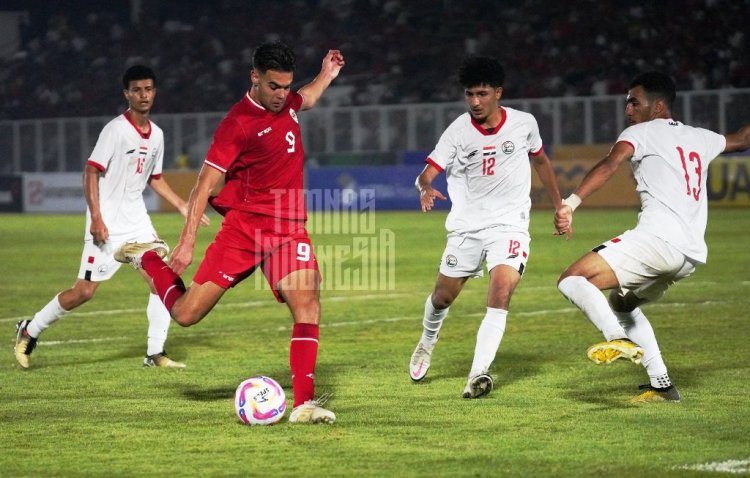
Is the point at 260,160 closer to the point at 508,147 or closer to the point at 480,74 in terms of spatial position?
the point at 480,74

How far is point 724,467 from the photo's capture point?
5.79 m

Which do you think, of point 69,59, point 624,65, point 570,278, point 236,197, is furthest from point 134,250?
point 69,59

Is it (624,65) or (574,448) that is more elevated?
(624,65)

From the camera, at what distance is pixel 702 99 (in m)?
30.7

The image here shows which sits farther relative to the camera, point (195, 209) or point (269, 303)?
point (269, 303)

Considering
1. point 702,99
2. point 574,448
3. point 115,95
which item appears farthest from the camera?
point 115,95

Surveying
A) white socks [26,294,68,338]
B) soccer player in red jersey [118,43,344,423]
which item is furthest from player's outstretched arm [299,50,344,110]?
white socks [26,294,68,338]

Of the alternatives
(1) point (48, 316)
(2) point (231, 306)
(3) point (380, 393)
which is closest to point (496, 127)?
(3) point (380, 393)

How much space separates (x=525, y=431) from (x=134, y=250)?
3.24 meters

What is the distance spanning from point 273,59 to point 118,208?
3.52 meters

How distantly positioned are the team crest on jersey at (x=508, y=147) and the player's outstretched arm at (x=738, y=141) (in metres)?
1.41

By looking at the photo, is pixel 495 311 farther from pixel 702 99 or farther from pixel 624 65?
pixel 624 65

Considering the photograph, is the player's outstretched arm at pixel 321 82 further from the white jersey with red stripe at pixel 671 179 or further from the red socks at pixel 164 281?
the white jersey with red stripe at pixel 671 179

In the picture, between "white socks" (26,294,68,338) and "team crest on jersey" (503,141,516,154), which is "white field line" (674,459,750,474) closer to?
"team crest on jersey" (503,141,516,154)
